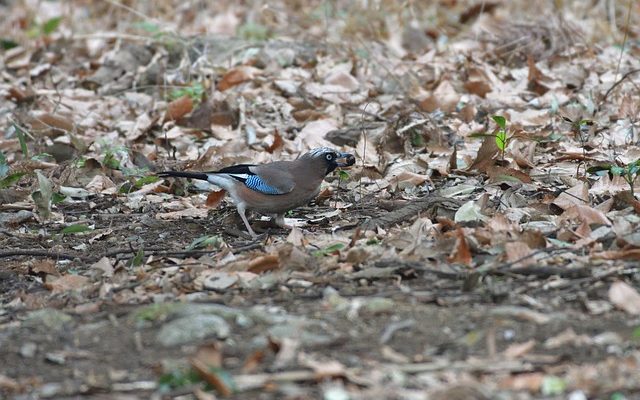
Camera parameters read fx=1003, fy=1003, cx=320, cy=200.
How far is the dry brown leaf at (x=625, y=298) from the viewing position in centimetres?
345

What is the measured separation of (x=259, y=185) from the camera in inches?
221

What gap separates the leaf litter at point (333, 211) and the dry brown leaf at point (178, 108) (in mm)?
13

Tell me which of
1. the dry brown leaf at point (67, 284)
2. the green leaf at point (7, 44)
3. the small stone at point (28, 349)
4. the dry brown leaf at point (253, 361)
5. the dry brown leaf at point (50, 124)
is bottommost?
the green leaf at point (7, 44)

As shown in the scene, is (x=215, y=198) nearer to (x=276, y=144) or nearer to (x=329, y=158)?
(x=329, y=158)

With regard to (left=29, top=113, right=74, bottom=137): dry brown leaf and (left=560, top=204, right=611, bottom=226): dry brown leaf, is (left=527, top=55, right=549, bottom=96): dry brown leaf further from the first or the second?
(left=29, top=113, right=74, bottom=137): dry brown leaf

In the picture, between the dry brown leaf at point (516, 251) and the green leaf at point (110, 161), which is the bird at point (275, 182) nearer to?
the green leaf at point (110, 161)

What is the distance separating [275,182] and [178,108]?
2.33 metres

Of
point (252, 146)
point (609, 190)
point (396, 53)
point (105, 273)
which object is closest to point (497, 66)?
point (396, 53)

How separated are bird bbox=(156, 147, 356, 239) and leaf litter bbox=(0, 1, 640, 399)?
0.17 meters

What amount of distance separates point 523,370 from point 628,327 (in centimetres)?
51

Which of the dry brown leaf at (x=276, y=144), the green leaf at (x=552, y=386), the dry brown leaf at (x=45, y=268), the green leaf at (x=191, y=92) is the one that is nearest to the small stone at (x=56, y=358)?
the dry brown leaf at (x=45, y=268)

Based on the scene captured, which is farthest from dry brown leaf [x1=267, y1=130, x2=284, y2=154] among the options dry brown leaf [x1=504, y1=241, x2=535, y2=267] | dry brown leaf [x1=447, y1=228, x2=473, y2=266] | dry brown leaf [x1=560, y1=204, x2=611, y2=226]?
dry brown leaf [x1=504, y1=241, x2=535, y2=267]

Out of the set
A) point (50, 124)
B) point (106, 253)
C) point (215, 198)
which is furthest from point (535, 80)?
point (106, 253)

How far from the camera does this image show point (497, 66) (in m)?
8.55
